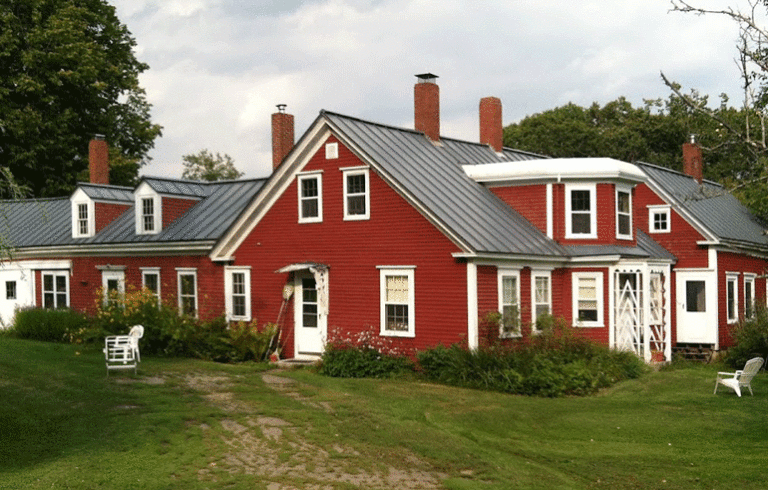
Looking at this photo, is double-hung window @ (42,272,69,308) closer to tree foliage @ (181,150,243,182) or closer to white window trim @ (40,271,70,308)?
white window trim @ (40,271,70,308)

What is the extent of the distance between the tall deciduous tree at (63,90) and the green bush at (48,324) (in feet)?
38.4

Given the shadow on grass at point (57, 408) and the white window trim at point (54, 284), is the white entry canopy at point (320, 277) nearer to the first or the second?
the shadow on grass at point (57, 408)

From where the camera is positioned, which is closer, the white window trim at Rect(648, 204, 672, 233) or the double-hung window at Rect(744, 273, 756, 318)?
the white window trim at Rect(648, 204, 672, 233)

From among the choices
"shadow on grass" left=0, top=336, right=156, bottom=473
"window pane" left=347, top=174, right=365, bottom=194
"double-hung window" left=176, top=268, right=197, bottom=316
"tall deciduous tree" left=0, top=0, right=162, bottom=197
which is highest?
"tall deciduous tree" left=0, top=0, right=162, bottom=197

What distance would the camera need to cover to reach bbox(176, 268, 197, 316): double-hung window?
31531mm

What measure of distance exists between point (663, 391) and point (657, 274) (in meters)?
7.48

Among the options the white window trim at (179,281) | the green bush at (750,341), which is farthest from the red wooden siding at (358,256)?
the green bush at (750,341)

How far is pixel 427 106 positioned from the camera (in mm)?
31484

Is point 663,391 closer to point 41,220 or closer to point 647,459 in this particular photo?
point 647,459

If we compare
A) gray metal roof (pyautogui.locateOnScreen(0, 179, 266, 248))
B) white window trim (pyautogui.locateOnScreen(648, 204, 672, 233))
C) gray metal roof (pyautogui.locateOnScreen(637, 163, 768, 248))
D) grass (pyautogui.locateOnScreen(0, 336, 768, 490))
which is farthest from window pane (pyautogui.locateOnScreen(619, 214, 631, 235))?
gray metal roof (pyautogui.locateOnScreen(0, 179, 266, 248))

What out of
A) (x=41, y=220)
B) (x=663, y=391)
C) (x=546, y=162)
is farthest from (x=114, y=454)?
(x=41, y=220)

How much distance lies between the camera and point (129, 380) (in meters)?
22.5

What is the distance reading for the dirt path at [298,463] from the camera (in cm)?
1369

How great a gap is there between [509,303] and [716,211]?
15126mm
